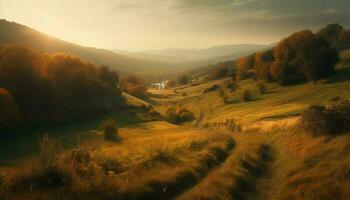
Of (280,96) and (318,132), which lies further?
(280,96)

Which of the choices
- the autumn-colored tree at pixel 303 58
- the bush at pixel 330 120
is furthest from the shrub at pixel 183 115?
the bush at pixel 330 120

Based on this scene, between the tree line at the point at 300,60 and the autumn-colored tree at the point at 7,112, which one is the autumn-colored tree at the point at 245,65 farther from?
the autumn-colored tree at the point at 7,112

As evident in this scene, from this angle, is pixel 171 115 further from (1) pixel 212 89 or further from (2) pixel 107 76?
(1) pixel 212 89

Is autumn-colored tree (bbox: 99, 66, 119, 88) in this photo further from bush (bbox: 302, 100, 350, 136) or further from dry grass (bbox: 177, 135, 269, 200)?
dry grass (bbox: 177, 135, 269, 200)

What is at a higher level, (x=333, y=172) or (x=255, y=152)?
(x=333, y=172)

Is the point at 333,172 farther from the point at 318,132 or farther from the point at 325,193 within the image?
the point at 318,132

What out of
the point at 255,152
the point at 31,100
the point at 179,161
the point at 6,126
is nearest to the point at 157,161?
the point at 179,161

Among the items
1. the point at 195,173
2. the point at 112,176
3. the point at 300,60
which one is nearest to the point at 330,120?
the point at 195,173
